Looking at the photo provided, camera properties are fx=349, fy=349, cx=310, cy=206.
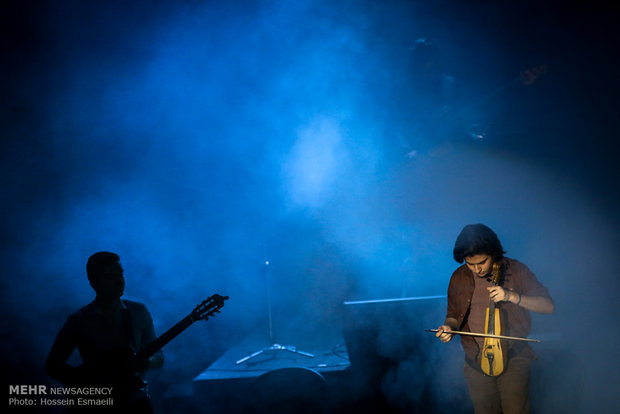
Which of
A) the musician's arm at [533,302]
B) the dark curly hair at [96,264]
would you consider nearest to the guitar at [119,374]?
the dark curly hair at [96,264]

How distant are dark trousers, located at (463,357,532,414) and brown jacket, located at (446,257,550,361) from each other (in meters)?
0.08

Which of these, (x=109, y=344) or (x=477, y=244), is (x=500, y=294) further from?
(x=109, y=344)

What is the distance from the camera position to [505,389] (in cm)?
226

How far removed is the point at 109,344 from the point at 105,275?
43 centimetres

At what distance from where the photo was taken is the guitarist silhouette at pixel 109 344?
2.13 m

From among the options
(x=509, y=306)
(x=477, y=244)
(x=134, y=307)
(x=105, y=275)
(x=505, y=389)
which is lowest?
(x=505, y=389)

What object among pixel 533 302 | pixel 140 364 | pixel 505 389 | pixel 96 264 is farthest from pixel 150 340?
pixel 533 302

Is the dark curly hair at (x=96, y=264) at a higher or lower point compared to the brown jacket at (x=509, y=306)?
higher

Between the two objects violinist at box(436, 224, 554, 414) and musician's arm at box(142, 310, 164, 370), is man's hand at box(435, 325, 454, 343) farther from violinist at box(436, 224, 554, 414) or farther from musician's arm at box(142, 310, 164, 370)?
musician's arm at box(142, 310, 164, 370)

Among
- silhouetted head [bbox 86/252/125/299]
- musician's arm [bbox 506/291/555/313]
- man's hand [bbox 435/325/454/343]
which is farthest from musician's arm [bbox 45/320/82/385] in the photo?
musician's arm [bbox 506/291/555/313]

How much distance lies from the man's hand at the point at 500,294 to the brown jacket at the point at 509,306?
0.16 metres

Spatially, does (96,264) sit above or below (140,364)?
above

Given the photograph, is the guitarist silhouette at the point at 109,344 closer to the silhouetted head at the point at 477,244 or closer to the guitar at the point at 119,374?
the guitar at the point at 119,374

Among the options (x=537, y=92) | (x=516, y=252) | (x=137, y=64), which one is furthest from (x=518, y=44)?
(x=137, y=64)
